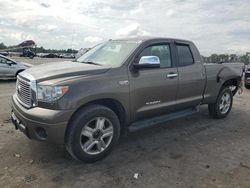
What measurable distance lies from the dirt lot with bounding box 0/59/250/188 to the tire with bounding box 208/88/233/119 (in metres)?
0.86

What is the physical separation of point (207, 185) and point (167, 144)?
1.46 metres

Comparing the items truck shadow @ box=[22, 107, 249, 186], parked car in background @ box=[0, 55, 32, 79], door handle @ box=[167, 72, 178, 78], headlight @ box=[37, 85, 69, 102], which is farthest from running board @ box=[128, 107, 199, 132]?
parked car in background @ box=[0, 55, 32, 79]

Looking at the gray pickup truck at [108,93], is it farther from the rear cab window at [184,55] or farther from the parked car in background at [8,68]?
the parked car in background at [8,68]

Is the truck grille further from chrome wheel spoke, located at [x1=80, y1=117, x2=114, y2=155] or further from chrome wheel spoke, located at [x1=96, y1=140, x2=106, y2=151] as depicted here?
chrome wheel spoke, located at [x1=96, y1=140, x2=106, y2=151]

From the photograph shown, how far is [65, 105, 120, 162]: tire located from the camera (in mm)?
3877

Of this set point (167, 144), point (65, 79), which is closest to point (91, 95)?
point (65, 79)

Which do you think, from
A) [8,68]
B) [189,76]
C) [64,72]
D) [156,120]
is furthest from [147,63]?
[8,68]

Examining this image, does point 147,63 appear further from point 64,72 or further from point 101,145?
point 101,145

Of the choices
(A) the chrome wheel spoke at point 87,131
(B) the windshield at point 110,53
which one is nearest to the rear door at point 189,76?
(B) the windshield at point 110,53

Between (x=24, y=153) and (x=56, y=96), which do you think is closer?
(x=56, y=96)

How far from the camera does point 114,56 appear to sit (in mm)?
4824

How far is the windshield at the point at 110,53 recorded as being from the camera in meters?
4.66

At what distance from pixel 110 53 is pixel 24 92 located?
5.42 feet

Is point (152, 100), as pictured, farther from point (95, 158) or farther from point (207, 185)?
point (207, 185)
